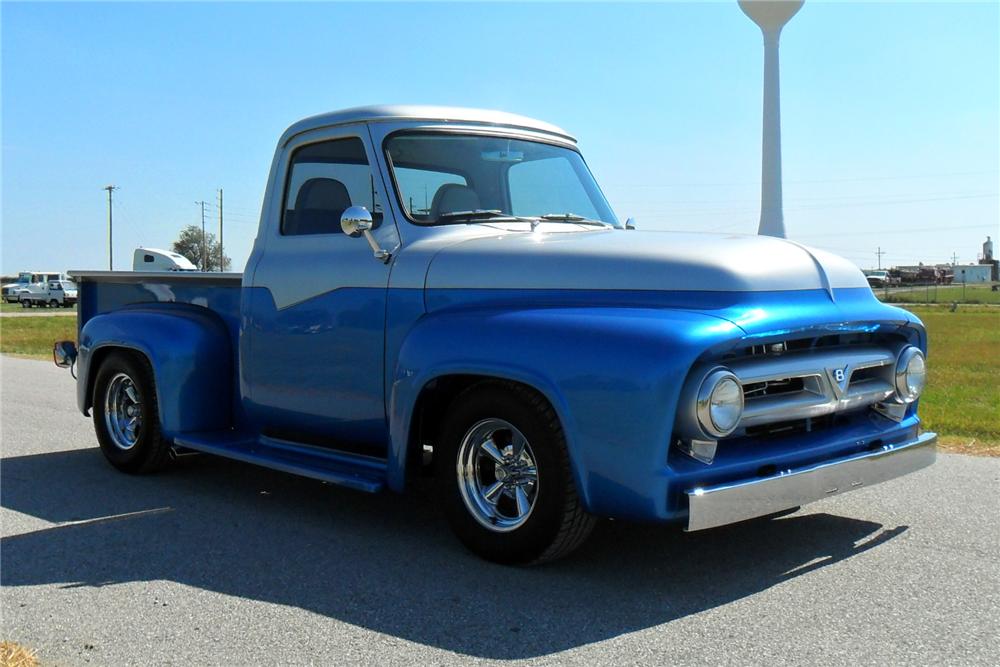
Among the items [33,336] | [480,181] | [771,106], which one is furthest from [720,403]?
[771,106]

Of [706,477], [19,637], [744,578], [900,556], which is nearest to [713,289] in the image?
[706,477]

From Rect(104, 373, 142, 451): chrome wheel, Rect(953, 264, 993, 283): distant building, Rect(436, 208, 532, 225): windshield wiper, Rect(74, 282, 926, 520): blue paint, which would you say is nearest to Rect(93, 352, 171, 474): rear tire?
Rect(104, 373, 142, 451): chrome wheel

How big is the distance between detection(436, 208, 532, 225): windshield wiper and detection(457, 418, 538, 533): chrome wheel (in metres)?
1.24

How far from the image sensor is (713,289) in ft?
13.6

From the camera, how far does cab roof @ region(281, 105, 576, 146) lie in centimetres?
539

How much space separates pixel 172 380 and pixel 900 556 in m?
3.98

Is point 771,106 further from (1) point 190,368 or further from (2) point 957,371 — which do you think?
(1) point 190,368

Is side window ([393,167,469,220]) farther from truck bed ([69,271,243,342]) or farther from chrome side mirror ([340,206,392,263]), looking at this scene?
truck bed ([69,271,243,342])

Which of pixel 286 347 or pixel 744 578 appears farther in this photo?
pixel 286 347

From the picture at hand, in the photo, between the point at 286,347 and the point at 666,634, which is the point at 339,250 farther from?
the point at 666,634

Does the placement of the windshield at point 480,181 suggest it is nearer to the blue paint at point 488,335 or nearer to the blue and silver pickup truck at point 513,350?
the blue and silver pickup truck at point 513,350

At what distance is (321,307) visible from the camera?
5332 mm

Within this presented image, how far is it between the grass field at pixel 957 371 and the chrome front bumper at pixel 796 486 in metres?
3.14

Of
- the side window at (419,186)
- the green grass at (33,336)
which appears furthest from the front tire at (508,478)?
the green grass at (33,336)
